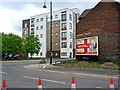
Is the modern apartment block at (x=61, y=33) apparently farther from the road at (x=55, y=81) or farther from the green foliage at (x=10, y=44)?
the road at (x=55, y=81)

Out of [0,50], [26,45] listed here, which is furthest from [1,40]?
[26,45]

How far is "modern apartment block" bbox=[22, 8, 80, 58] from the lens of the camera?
75875mm

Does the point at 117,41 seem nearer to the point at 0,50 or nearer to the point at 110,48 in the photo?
the point at 110,48

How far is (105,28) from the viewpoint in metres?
31.1

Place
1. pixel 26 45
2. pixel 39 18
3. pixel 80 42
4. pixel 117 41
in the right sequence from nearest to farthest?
pixel 117 41 < pixel 80 42 < pixel 26 45 < pixel 39 18

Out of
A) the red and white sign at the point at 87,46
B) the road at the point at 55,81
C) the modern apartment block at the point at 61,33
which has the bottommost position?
the road at the point at 55,81

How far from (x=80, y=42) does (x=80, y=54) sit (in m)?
1.55

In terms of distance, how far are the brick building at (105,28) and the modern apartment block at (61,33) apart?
41979 mm

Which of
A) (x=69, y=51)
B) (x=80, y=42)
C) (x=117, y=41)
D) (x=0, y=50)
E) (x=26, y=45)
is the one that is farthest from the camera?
(x=69, y=51)

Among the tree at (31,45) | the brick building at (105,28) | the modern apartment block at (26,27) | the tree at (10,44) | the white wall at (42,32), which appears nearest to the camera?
the brick building at (105,28)

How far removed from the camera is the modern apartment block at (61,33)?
75.9 metres

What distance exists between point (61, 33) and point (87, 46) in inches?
1852

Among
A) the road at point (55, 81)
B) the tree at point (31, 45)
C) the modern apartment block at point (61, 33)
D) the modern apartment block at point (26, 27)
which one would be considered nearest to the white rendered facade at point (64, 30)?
the modern apartment block at point (61, 33)

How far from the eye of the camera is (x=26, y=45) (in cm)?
6481
